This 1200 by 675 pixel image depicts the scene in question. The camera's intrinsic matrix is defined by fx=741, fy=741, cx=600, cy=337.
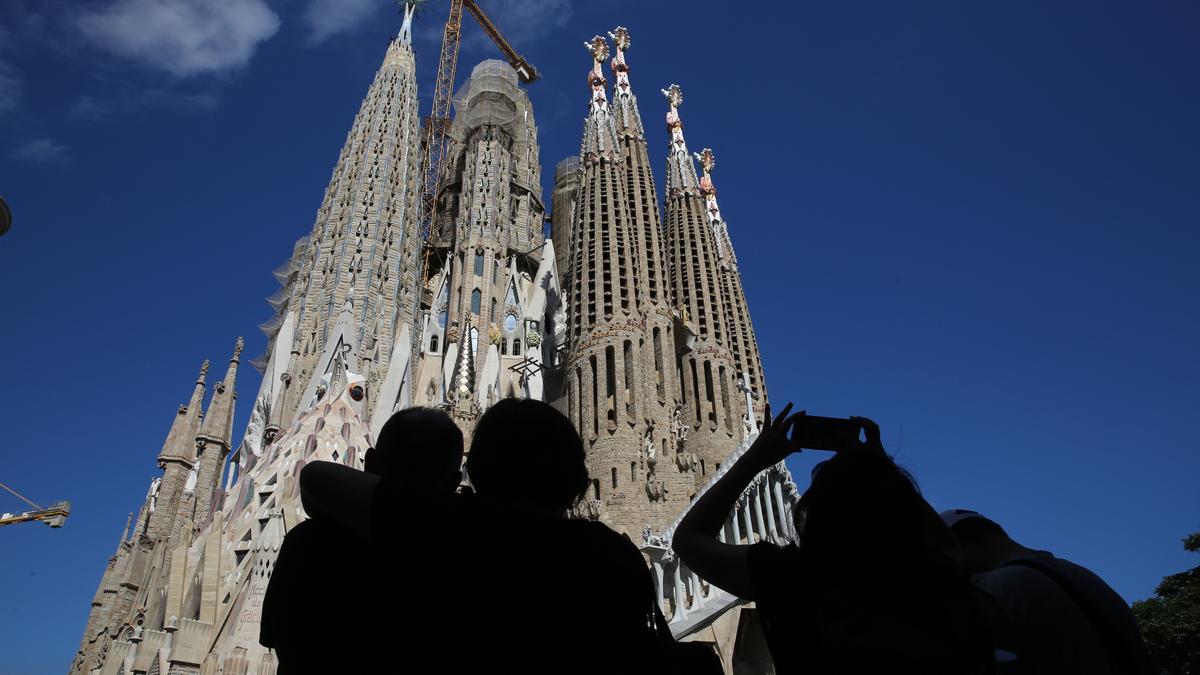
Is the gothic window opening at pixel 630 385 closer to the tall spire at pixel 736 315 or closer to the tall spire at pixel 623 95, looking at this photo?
the tall spire at pixel 736 315

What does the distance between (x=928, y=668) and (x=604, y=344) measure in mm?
19099

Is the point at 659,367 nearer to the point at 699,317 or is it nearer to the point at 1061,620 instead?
the point at 699,317

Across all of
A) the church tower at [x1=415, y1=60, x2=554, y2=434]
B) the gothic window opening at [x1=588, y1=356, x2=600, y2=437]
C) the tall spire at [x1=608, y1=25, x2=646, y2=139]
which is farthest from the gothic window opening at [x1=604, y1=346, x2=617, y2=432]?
the tall spire at [x1=608, y1=25, x2=646, y2=139]

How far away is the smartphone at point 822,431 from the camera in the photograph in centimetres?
182

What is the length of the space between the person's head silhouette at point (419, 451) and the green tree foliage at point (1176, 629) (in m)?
17.9

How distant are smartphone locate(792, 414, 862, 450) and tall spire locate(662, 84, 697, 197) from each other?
91.7 ft

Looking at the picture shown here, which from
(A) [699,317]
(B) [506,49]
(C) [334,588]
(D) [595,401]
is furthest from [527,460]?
(B) [506,49]

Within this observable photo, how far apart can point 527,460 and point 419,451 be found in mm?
326

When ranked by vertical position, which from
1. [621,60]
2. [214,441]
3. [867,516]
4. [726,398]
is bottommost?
[867,516]

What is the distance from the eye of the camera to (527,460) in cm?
164

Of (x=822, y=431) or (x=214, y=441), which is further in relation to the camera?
(x=214, y=441)

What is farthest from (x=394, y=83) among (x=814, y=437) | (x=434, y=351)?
(x=814, y=437)

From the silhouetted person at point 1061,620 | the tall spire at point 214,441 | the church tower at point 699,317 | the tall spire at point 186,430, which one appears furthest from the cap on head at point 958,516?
the tall spire at point 186,430

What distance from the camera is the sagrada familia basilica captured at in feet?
40.3
